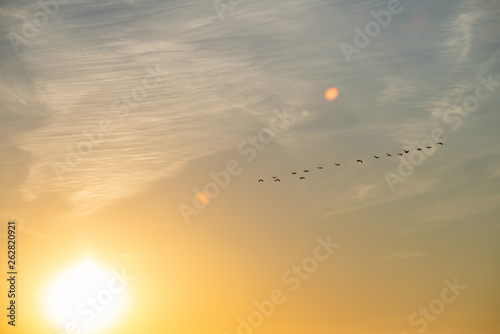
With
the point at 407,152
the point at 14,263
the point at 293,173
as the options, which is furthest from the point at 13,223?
the point at 407,152

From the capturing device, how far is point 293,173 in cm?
12238

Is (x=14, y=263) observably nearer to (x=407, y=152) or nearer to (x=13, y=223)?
(x=13, y=223)

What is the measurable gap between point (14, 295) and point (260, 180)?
8461cm

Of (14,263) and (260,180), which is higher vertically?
(260,180)

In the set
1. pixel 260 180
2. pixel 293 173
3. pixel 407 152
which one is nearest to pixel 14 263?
pixel 260 180

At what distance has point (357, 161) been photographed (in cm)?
12438

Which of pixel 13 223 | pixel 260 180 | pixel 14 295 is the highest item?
pixel 260 180

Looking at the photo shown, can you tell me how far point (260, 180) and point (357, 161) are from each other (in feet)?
136

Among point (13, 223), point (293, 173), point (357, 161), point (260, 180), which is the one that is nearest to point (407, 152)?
point (357, 161)

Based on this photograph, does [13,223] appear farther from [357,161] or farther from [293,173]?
[357,161]

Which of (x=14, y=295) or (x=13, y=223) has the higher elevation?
(x=13, y=223)

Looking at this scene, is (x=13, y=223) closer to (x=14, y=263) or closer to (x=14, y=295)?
(x=14, y=263)

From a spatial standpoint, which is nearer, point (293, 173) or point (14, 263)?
point (14, 263)

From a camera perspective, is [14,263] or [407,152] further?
[407,152]
